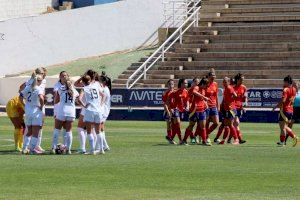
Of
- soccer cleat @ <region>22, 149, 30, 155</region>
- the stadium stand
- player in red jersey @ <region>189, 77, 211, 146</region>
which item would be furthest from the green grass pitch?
the stadium stand

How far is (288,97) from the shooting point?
28.2m

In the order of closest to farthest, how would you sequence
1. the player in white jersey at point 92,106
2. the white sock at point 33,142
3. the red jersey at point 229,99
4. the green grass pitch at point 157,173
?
the green grass pitch at point 157,173 → the player in white jersey at point 92,106 → the white sock at point 33,142 → the red jersey at point 229,99

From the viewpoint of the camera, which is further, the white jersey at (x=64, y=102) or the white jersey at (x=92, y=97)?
the white jersey at (x=92, y=97)

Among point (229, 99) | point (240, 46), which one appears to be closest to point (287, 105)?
point (229, 99)

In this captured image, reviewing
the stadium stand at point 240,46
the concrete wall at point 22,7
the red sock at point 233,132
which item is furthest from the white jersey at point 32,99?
the concrete wall at point 22,7

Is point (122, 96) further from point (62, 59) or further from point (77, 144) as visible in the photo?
point (77, 144)

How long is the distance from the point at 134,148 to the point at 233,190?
9.70 m

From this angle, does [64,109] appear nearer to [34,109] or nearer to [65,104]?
[65,104]

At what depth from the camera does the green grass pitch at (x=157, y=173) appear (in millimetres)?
17125

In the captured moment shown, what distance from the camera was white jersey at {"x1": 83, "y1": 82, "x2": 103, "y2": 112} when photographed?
25000 mm

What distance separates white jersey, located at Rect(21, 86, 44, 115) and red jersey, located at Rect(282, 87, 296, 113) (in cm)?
660

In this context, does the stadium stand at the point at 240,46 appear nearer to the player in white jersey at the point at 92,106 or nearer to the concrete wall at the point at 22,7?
the concrete wall at the point at 22,7

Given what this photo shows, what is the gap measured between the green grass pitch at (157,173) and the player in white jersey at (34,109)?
0.61m

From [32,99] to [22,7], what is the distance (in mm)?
34003
